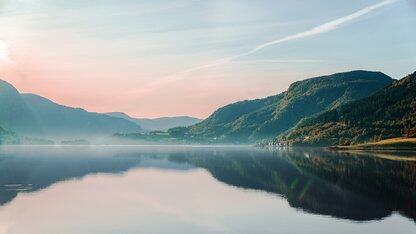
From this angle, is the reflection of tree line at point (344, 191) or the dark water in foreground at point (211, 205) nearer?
the dark water in foreground at point (211, 205)

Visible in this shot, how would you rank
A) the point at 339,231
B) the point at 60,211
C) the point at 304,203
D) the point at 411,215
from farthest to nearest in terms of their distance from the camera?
the point at 304,203, the point at 60,211, the point at 411,215, the point at 339,231

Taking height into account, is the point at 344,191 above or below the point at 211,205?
above

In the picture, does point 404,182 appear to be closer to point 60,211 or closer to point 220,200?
point 220,200

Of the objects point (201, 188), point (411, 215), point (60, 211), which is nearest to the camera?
point (411, 215)

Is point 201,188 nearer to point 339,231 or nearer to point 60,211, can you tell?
point 60,211

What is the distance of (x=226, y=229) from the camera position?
196 feet

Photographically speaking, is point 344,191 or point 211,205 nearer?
point 211,205

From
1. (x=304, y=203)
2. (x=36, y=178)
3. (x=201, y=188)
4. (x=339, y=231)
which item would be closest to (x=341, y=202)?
(x=304, y=203)

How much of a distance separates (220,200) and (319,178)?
4665 cm

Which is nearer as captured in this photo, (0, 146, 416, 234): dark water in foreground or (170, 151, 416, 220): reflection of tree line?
(0, 146, 416, 234): dark water in foreground

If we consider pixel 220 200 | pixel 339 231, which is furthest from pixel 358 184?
pixel 339 231

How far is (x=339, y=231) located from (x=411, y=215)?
48.5 ft

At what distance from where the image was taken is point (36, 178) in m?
128

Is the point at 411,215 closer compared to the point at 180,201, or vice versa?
the point at 411,215
